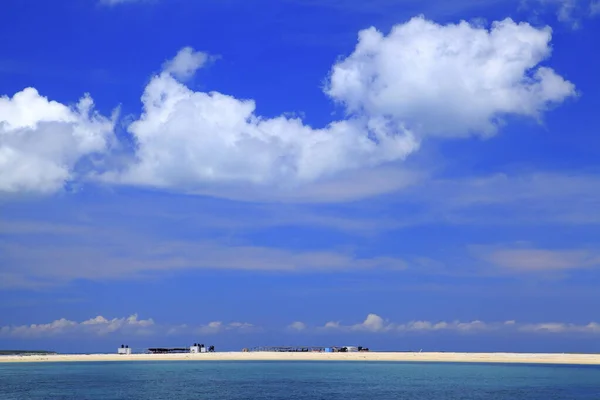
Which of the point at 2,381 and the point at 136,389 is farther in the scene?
the point at 2,381

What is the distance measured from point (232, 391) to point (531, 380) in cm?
5443

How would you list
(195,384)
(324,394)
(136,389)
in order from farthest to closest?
(195,384)
(136,389)
(324,394)

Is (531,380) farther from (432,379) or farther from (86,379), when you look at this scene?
(86,379)

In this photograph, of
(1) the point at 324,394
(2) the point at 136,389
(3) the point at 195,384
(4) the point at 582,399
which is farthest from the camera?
(3) the point at 195,384

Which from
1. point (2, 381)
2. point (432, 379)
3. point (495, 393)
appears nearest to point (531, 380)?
point (432, 379)

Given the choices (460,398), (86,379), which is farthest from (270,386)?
(86,379)

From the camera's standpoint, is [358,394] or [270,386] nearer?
[358,394]

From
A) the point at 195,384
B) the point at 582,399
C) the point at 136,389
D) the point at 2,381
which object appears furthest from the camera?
the point at 2,381

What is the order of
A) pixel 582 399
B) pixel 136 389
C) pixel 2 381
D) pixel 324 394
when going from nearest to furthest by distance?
pixel 582 399
pixel 324 394
pixel 136 389
pixel 2 381

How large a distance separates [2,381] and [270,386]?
47753mm

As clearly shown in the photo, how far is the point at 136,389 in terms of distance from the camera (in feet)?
309

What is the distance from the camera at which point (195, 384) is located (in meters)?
102

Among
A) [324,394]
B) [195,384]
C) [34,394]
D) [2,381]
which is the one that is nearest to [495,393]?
[324,394]

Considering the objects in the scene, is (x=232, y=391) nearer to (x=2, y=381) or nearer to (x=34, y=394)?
(x=34, y=394)
